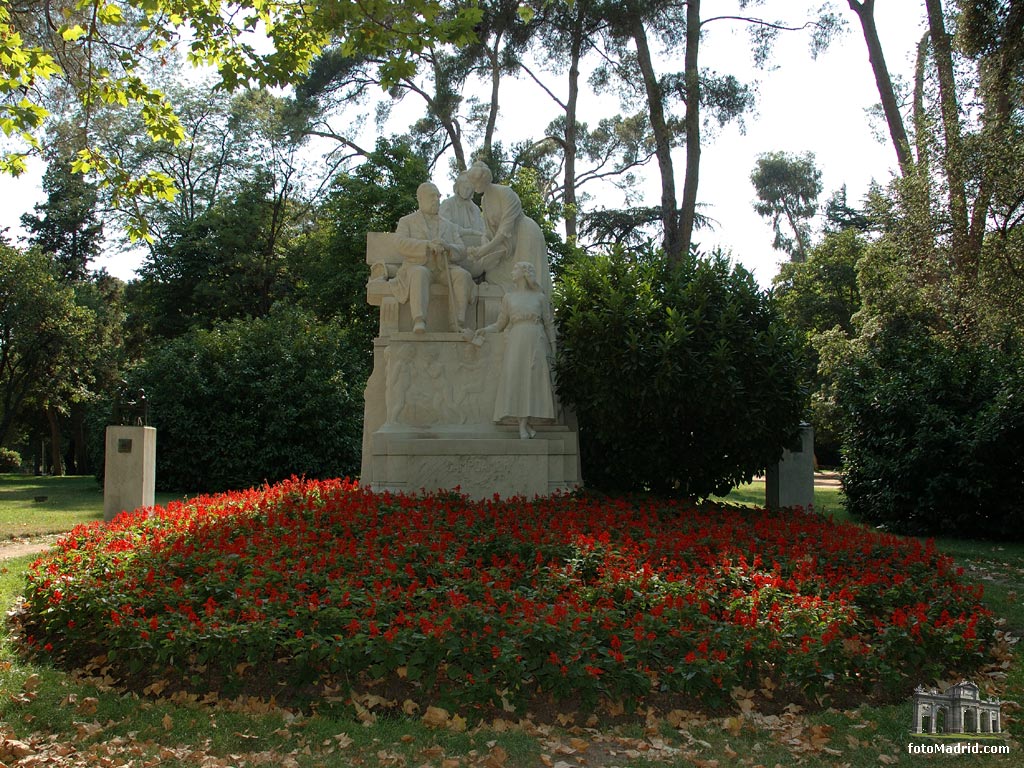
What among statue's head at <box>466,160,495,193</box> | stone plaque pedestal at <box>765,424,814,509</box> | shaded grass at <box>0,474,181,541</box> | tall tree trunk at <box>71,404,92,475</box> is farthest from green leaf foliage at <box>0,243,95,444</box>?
stone plaque pedestal at <box>765,424,814,509</box>

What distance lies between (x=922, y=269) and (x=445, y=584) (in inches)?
470

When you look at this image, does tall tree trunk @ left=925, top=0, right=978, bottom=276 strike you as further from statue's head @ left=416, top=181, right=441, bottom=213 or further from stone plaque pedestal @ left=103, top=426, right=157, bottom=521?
stone plaque pedestal @ left=103, top=426, right=157, bottom=521

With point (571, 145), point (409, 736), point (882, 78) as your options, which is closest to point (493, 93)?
point (571, 145)

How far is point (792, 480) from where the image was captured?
9969 millimetres

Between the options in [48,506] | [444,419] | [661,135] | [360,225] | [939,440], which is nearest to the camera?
[444,419]

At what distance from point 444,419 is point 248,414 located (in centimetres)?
874

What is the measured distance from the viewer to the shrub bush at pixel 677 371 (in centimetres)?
871

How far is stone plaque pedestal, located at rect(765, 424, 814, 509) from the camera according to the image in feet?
32.5

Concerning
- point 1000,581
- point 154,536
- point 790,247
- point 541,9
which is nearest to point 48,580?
point 154,536

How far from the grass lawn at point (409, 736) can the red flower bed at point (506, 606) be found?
16 cm

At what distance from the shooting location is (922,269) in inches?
566

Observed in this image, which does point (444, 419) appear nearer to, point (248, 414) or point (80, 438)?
point (248, 414)

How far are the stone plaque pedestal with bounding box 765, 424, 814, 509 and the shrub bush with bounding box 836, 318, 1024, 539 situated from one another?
1665 mm

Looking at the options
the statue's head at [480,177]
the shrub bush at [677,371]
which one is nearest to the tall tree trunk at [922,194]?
the shrub bush at [677,371]
